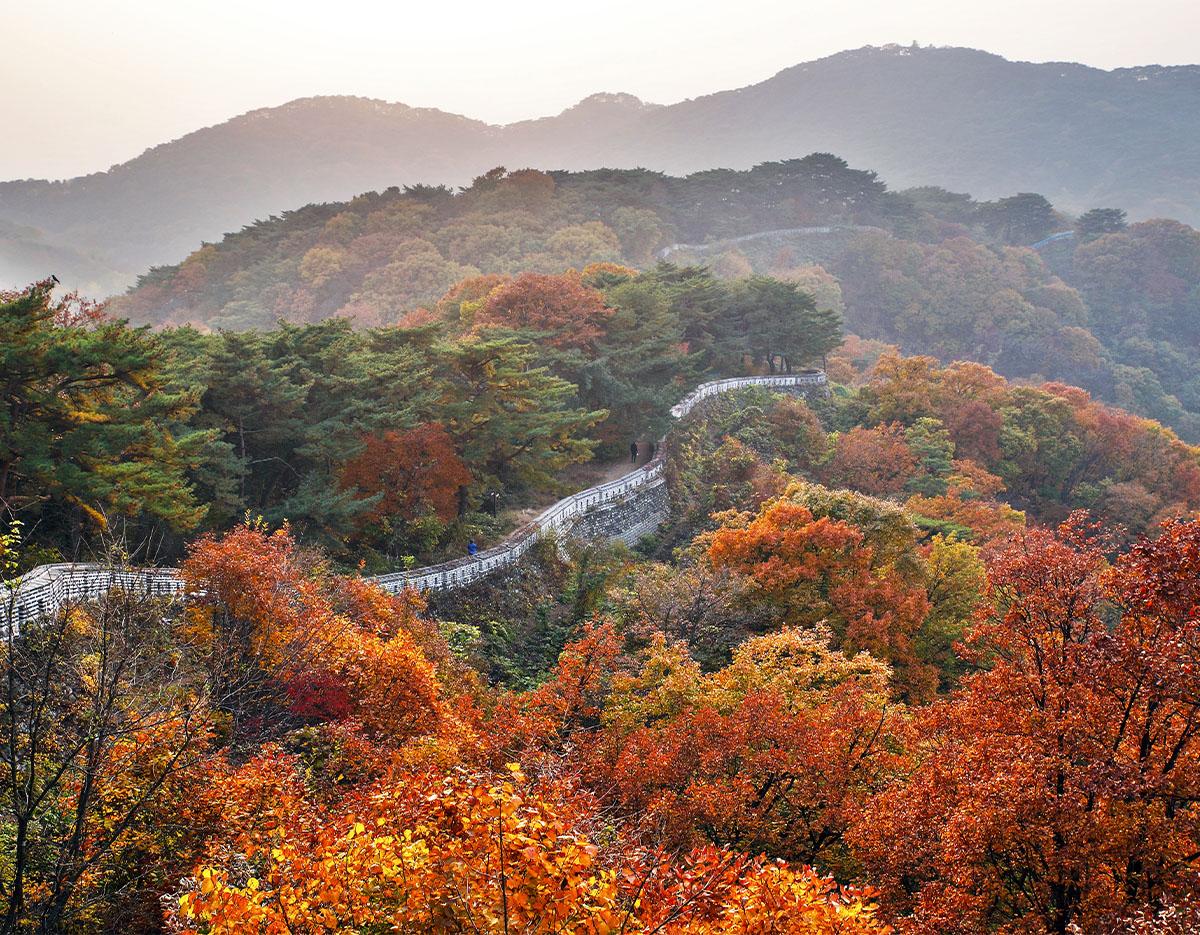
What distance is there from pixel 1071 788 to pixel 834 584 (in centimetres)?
1398

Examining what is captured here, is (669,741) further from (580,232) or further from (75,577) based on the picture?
(580,232)

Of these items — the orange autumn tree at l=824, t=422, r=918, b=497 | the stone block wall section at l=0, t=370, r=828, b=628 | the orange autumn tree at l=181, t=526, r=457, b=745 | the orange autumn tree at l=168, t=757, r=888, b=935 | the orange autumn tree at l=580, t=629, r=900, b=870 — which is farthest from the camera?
the orange autumn tree at l=824, t=422, r=918, b=497

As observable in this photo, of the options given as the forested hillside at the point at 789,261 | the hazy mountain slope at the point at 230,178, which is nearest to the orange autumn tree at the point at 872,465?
the forested hillside at the point at 789,261

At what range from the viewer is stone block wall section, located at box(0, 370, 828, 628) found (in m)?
14.1

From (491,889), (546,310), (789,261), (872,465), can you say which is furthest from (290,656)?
(789,261)

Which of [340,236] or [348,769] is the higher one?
[340,236]

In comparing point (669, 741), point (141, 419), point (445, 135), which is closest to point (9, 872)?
point (669, 741)

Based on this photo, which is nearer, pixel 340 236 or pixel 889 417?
pixel 889 417

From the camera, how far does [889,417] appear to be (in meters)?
46.0

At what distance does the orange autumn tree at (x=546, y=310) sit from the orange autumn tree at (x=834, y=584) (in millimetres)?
14901

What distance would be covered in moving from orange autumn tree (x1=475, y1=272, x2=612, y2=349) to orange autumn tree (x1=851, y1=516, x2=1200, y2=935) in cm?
2683

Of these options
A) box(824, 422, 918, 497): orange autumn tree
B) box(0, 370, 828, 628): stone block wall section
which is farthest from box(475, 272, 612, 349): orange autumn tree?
box(824, 422, 918, 497): orange autumn tree

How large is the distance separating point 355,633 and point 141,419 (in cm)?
681

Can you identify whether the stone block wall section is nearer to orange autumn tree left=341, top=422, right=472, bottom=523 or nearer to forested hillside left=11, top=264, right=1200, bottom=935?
forested hillside left=11, top=264, right=1200, bottom=935
